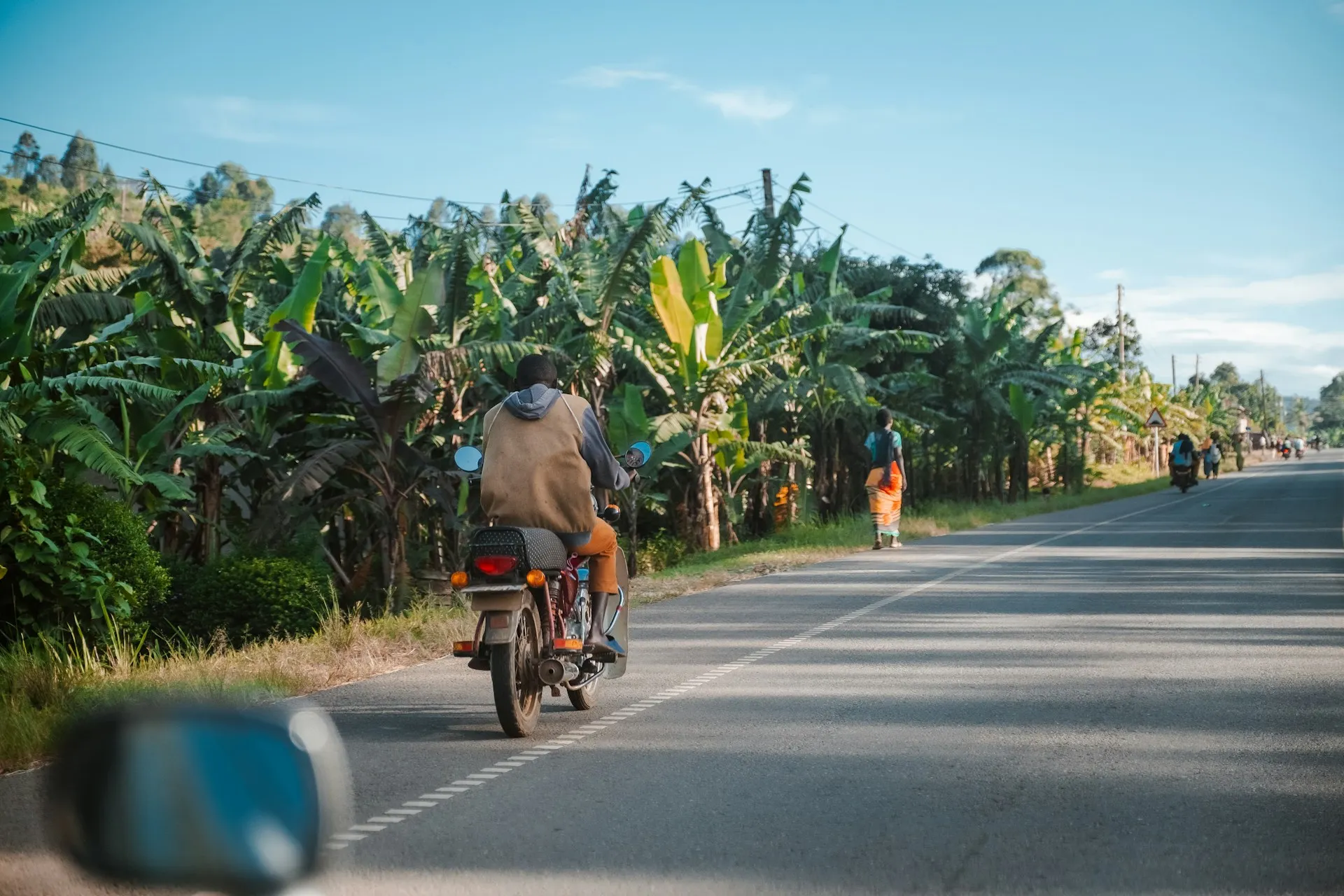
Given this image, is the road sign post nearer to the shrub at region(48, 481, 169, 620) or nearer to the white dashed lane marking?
the white dashed lane marking

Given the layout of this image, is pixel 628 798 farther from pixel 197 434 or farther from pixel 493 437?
pixel 197 434

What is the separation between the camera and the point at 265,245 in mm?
17375

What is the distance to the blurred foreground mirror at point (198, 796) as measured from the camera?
2.46 meters

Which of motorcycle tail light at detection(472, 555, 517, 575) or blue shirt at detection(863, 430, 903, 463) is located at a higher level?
blue shirt at detection(863, 430, 903, 463)

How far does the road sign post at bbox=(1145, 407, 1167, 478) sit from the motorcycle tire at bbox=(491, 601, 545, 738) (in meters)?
53.9

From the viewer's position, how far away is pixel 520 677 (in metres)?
7.54

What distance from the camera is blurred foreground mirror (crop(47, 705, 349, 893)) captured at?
8.07 feet

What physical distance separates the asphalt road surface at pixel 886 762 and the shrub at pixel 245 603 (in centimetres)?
476

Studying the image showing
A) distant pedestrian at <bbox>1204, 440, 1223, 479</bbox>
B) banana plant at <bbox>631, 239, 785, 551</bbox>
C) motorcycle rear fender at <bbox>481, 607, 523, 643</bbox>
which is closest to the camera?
motorcycle rear fender at <bbox>481, 607, 523, 643</bbox>

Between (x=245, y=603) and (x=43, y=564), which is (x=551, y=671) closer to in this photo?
(x=43, y=564)

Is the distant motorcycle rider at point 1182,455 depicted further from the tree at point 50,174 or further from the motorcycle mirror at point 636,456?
the tree at point 50,174

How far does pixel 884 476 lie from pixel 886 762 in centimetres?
1460

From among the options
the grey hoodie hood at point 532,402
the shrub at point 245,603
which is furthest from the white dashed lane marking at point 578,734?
the shrub at point 245,603

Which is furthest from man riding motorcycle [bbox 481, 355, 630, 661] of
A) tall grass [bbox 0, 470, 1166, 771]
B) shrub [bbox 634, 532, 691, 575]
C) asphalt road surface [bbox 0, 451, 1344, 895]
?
shrub [bbox 634, 532, 691, 575]
